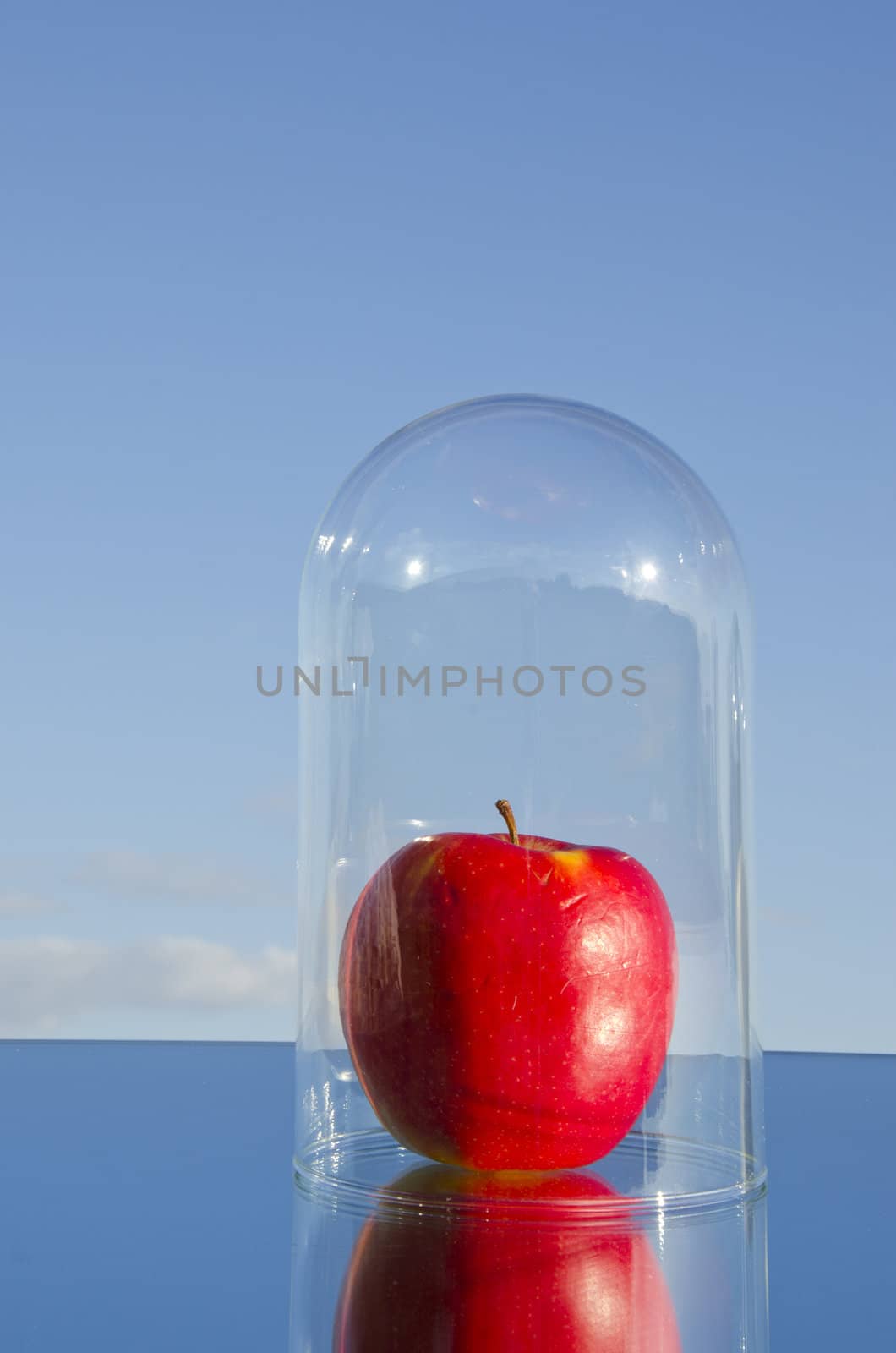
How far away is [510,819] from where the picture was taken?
821 mm

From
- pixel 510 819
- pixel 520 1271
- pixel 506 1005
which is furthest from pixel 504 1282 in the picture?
pixel 510 819

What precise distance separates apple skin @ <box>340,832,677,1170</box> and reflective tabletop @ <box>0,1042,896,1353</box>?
0.09 m

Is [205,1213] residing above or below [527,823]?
below

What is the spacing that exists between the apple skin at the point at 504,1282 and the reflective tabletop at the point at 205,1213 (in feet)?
0.07

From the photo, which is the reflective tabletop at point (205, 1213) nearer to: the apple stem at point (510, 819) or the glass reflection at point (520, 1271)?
the glass reflection at point (520, 1271)

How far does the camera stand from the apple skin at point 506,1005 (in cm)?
75

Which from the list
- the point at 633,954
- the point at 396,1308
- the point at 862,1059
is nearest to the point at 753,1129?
the point at 633,954

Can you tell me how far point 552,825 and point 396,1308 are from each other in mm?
351

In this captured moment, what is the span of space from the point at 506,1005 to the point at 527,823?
11 centimetres

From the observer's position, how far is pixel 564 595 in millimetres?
847

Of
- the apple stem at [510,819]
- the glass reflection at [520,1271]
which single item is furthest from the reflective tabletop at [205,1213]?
the apple stem at [510,819]

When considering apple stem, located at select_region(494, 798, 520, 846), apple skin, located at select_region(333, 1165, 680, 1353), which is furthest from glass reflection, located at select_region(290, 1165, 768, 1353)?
apple stem, located at select_region(494, 798, 520, 846)

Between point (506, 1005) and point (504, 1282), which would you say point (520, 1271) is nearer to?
point (504, 1282)

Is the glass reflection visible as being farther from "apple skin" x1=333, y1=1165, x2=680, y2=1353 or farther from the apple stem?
the apple stem
